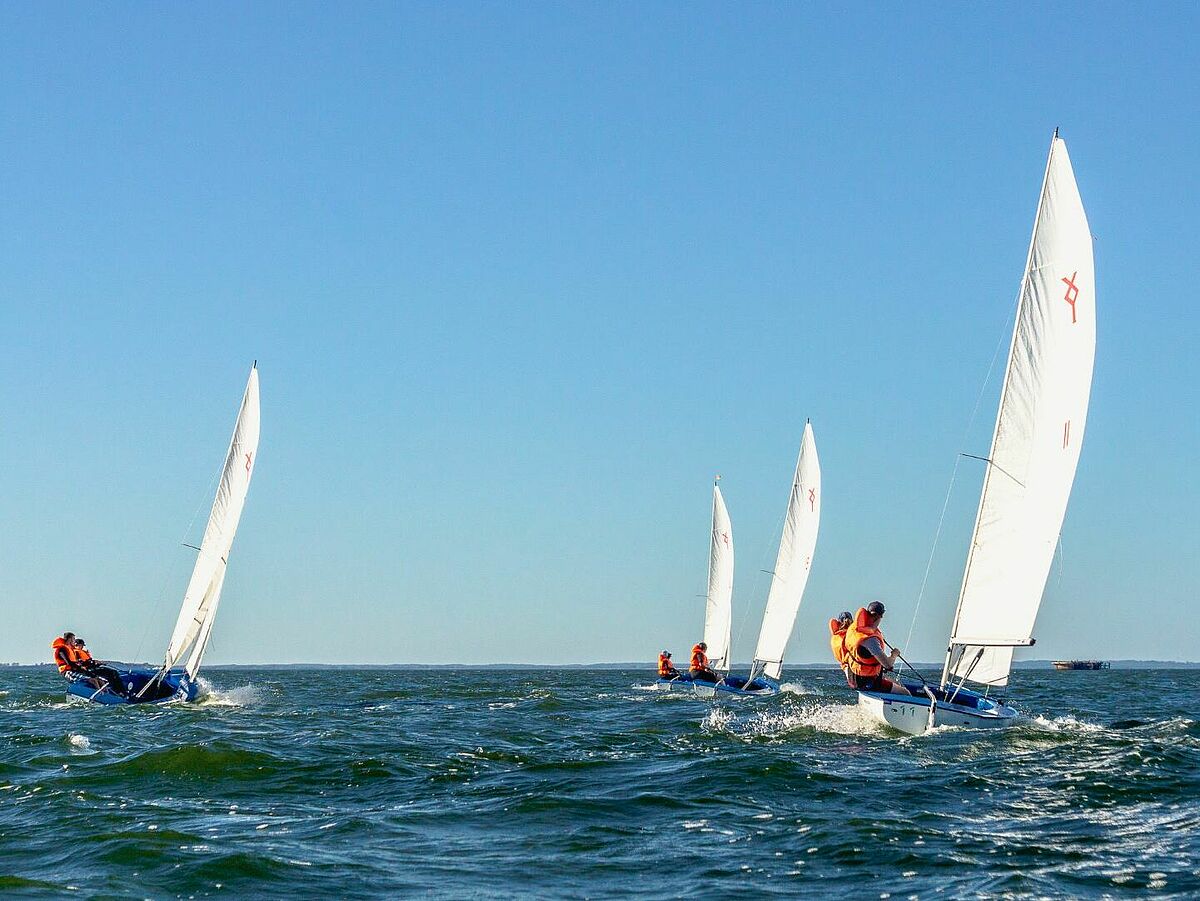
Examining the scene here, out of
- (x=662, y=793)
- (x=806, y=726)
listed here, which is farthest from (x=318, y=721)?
(x=662, y=793)

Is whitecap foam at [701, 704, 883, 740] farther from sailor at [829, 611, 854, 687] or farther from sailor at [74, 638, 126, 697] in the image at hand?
sailor at [74, 638, 126, 697]

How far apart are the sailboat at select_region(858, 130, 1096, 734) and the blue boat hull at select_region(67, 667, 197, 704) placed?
63.5 feet

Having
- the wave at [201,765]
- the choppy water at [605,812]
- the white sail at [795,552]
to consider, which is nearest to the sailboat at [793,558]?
the white sail at [795,552]

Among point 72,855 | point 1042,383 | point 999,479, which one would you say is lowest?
point 72,855

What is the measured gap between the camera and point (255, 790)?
14.3 meters

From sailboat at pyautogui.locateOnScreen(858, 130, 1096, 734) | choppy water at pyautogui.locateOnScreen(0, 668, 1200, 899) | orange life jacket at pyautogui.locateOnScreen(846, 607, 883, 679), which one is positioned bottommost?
choppy water at pyautogui.locateOnScreen(0, 668, 1200, 899)

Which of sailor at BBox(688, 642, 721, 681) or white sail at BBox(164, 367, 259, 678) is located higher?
white sail at BBox(164, 367, 259, 678)

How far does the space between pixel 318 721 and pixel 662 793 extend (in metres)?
13.5

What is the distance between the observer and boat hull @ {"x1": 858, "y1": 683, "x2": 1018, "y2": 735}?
19.6m

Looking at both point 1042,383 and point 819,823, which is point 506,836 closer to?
point 819,823

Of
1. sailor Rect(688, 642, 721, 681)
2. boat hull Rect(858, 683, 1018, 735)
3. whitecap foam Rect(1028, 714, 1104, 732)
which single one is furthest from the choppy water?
sailor Rect(688, 642, 721, 681)

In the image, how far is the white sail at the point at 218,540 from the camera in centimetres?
3359

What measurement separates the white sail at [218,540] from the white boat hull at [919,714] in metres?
19.4

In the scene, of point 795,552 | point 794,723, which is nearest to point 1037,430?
point 794,723
